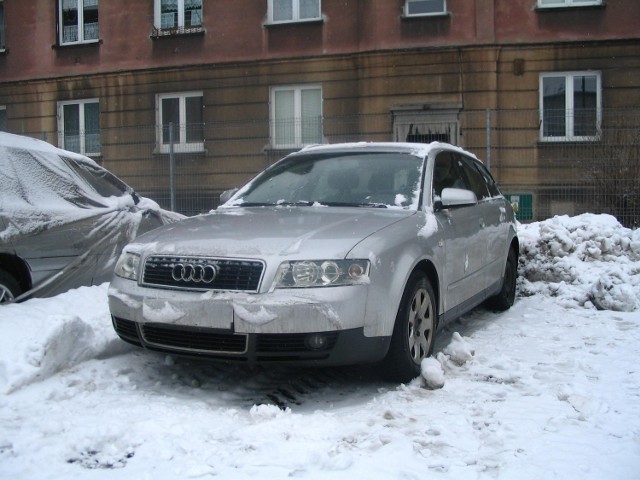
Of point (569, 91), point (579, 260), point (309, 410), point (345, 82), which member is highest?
point (345, 82)

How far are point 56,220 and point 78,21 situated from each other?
14.7 meters

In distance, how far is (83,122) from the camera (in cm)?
1780

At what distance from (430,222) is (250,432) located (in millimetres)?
1943

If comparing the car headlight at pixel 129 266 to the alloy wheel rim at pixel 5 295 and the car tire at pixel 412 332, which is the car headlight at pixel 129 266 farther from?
the car tire at pixel 412 332

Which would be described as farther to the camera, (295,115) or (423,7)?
(295,115)

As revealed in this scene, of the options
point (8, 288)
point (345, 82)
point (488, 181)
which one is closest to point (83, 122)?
point (345, 82)

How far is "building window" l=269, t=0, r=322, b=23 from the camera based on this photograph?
51.8ft

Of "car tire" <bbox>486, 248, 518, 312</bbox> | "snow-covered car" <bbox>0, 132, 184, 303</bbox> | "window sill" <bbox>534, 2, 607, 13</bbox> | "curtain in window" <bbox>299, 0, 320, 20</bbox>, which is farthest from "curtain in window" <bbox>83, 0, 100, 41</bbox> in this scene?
"car tire" <bbox>486, 248, 518, 312</bbox>

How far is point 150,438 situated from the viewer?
9.74 ft

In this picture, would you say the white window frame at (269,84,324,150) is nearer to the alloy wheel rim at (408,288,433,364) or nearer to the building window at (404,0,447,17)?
the building window at (404,0,447,17)

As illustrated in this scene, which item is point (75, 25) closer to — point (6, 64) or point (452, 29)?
point (6, 64)

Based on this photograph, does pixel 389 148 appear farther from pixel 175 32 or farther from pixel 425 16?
pixel 175 32

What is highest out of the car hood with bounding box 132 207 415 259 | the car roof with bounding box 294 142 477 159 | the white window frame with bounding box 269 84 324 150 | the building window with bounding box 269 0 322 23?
the building window with bounding box 269 0 322 23

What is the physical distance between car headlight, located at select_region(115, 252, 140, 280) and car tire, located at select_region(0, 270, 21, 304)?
1.26m
